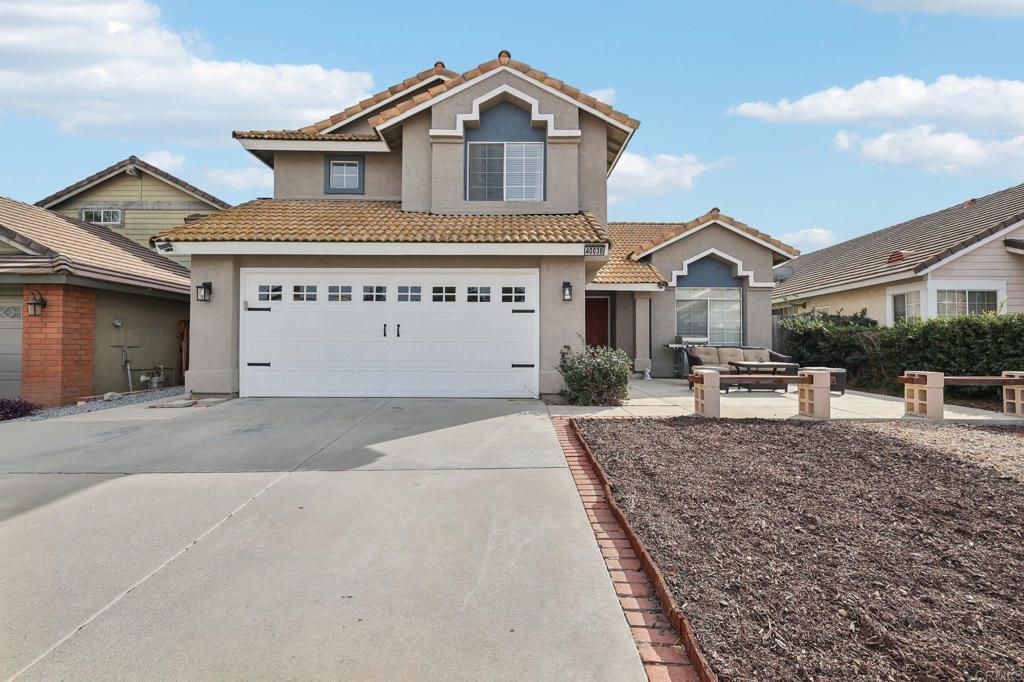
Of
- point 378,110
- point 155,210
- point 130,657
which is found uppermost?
point 378,110

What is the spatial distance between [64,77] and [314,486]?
44.9 feet

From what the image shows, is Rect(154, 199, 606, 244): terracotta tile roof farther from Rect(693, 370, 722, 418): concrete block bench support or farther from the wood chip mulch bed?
the wood chip mulch bed

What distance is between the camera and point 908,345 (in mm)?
12320

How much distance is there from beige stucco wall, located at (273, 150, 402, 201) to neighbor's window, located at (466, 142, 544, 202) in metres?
2.07

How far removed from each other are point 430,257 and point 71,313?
7377 mm

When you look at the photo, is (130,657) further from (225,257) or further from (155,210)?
(155,210)

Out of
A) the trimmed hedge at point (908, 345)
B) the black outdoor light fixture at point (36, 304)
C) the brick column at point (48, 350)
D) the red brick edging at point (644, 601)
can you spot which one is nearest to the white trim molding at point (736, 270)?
the trimmed hedge at point (908, 345)

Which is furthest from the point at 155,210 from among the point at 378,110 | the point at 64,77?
the point at 378,110

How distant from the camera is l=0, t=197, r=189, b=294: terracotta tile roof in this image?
418 inches

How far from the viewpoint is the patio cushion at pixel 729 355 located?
1420 centimetres

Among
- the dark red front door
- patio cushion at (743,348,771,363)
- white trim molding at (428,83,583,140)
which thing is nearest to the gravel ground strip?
white trim molding at (428,83,583,140)

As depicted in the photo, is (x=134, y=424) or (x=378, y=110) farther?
(x=378, y=110)

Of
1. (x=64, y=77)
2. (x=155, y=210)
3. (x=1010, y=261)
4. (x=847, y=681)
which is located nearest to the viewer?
(x=847, y=681)

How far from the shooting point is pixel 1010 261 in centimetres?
1438
